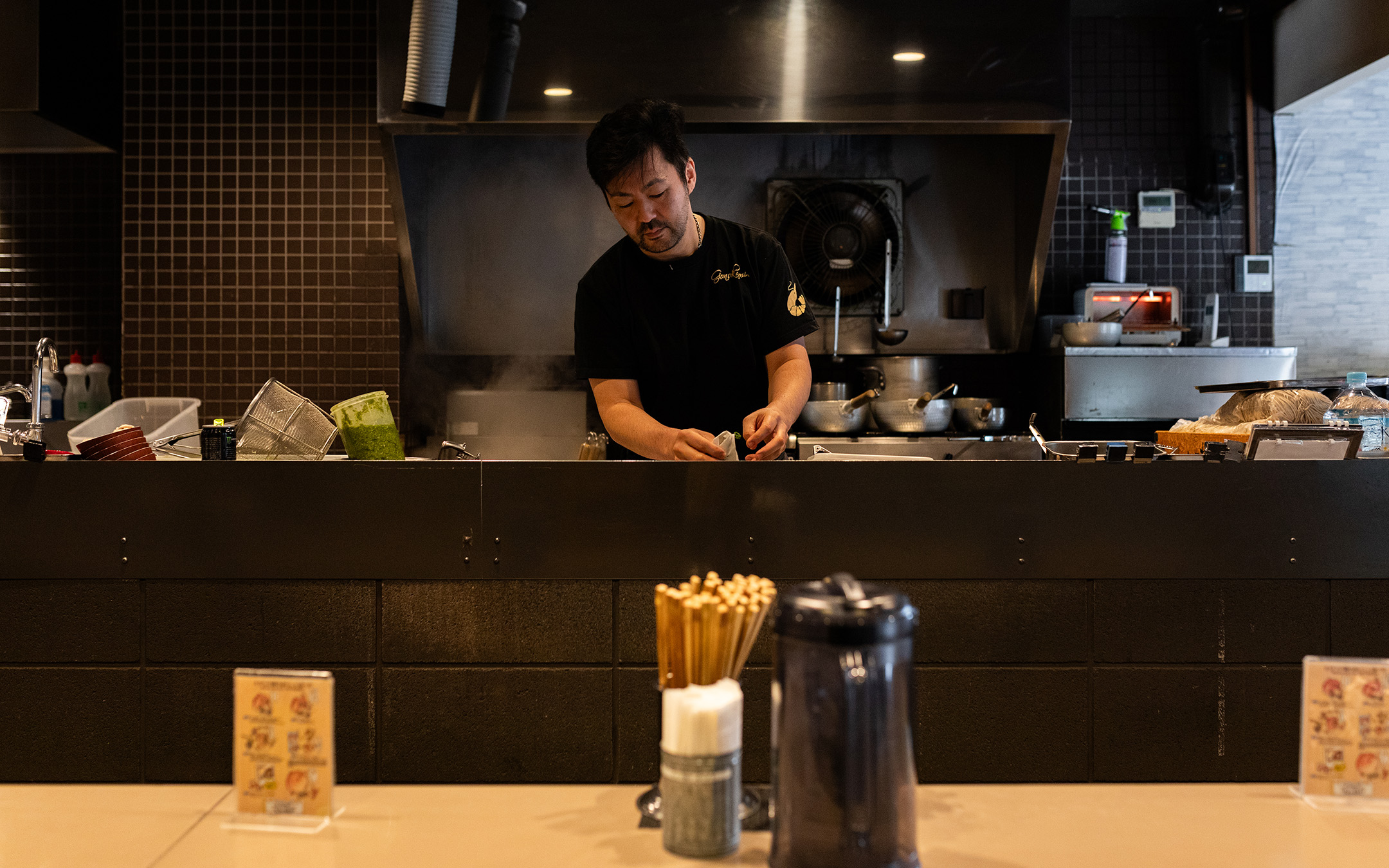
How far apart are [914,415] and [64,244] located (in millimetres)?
3875

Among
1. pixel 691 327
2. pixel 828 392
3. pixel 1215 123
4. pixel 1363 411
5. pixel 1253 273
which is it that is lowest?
pixel 1363 411

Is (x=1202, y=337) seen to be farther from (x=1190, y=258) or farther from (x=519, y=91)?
(x=519, y=91)

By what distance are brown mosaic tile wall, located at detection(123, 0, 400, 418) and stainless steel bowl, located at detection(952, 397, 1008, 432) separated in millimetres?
2257

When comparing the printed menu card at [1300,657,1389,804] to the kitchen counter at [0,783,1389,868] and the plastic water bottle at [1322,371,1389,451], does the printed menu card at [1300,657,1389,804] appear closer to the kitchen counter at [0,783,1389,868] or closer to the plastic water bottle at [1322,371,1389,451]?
the kitchen counter at [0,783,1389,868]

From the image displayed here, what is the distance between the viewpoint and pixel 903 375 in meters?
4.19

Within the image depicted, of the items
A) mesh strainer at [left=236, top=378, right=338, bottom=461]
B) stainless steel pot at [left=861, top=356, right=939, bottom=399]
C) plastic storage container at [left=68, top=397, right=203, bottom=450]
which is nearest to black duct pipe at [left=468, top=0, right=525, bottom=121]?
plastic storage container at [left=68, top=397, right=203, bottom=450]

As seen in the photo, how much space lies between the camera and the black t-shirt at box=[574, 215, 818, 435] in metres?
2.43

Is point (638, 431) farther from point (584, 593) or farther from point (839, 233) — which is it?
point (839, 233)

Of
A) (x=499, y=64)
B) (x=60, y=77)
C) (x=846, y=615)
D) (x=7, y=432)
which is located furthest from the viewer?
(x=60, y=77)

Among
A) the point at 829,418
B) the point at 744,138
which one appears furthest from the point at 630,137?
the point at 744,138

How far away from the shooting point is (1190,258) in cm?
444

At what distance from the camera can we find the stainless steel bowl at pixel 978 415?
149 inches

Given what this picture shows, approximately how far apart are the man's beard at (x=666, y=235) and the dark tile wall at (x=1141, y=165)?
2.66m

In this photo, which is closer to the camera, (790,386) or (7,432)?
(7,432)
